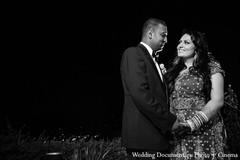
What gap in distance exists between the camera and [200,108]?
2768 mm

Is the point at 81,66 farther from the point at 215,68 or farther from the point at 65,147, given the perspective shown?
the point at 215,68

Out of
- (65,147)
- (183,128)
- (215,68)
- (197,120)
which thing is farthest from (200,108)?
(65,147)

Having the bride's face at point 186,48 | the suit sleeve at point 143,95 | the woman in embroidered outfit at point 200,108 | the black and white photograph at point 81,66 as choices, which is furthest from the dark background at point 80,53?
the suit sleeve at point 143,95

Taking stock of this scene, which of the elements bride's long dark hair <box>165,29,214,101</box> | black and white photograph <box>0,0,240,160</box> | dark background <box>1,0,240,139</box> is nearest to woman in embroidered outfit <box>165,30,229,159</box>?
bride's long dark hair <box>165,29,214,101</box>

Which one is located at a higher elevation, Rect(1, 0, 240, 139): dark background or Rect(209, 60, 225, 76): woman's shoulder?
Rect(1, 0, 240, 139): dark background

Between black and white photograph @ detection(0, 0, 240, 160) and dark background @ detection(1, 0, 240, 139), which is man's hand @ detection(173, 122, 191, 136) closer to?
black and white photograph @ detection(0, 0, 240, 160)

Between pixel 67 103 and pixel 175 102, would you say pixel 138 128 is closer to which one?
pixel 175 102

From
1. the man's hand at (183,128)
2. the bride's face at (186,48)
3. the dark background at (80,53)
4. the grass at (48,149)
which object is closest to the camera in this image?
the man's hand at (183,128)

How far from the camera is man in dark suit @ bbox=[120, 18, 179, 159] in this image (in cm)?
241

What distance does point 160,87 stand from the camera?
102 inches

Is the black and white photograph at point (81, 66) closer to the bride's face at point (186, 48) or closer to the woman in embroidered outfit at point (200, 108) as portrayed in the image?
the bride's face at point (186, 48)

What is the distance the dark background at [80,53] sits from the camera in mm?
6707

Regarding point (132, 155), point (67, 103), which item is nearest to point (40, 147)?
point (132, 155)

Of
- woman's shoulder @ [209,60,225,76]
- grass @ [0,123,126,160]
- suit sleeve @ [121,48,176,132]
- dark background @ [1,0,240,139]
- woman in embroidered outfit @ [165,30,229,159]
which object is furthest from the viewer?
dark background @ [1,0,240,139]
